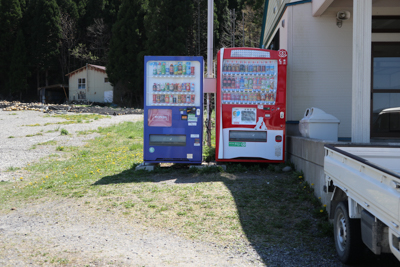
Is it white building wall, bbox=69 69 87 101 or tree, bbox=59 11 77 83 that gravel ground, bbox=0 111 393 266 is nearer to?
white building wall, bbox=69 69 87 101

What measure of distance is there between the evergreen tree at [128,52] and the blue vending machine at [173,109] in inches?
1210

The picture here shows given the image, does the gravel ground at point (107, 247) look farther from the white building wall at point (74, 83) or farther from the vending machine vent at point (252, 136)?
the white building wall at point (74, 83)

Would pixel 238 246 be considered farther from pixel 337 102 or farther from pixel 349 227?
pixel 337 102

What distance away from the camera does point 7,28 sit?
48.0 metres

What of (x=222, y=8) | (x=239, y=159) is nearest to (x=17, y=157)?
(x=239, y=159)

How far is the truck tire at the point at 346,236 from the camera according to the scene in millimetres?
3047

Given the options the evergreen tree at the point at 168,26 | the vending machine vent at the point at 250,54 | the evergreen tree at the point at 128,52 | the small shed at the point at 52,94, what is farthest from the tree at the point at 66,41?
the vending machine vent at the point at 250,54

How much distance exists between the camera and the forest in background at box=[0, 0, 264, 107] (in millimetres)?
36594

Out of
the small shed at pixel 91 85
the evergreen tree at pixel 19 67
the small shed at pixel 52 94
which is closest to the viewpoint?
the small shed at pixel 91 85

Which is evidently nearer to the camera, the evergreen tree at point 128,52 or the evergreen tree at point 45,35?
the evergreen tree at point 128,52

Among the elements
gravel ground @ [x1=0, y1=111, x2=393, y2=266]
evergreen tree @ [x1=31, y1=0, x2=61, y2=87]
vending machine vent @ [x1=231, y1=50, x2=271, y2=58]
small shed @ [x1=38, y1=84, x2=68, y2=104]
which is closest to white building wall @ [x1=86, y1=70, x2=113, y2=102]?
small shed @ [x1=38, y1=84, x2=68, y2=104]

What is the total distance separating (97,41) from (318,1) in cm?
4753

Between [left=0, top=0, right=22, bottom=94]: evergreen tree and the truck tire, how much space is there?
52.2m

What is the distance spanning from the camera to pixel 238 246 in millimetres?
3799
